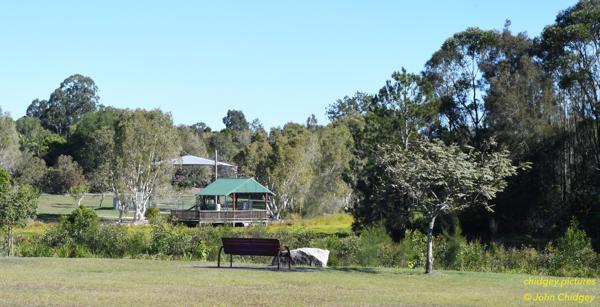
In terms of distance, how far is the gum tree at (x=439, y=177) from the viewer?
20.9m

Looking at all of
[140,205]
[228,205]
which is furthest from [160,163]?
[228,205]

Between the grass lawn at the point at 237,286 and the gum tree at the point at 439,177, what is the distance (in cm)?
197

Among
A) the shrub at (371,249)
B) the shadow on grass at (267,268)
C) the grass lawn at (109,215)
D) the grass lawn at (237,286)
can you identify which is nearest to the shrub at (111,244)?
the grass lawn at (237,286)

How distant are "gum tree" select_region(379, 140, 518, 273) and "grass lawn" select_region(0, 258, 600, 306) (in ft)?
6.47

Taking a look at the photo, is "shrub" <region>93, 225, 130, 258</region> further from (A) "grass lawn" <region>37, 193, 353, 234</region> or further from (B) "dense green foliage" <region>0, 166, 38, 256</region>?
(A) "grass lawn" <region>37, 193, 353, 234</region>

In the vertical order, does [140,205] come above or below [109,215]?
above

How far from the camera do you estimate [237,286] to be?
16.3m

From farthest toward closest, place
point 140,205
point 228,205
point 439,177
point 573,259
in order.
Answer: point 140,205, point 228,205, point 573,259, point 439,177

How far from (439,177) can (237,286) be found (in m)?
7.30

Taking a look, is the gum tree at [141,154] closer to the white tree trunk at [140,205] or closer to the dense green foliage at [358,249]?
the white tree trunk at [140,205]

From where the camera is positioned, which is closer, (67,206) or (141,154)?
(141,154)

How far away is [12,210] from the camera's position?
28.8 m

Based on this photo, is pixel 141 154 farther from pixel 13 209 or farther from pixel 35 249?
pixel 35 249

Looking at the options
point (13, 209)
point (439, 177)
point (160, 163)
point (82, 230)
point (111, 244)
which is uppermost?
point (160, 163)
